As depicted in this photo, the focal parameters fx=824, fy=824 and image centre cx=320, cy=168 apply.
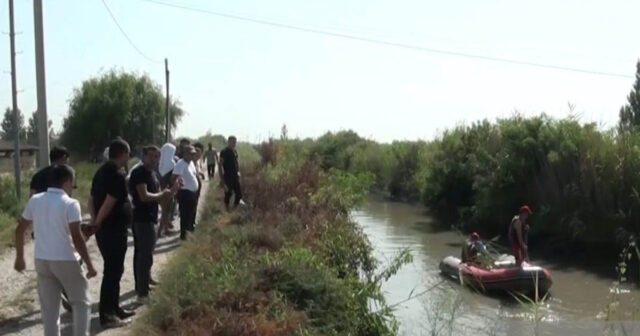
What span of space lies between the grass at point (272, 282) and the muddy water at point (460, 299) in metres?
0.94

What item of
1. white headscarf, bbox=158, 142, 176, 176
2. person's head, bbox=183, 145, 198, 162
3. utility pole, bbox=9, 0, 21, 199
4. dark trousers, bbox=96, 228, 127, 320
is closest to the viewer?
dark trousers, bbox=96, 228, 127, 320

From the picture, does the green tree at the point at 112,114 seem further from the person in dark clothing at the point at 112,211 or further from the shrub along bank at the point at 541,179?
the person in dark clothing at the point at 112,211

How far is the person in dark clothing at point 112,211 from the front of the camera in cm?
841

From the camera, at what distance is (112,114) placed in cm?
5916

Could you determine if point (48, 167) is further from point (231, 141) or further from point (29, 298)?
point (231, 141)

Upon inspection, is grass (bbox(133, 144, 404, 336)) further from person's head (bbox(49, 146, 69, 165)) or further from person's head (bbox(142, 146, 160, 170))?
person's head (bbox(49, 146, 69, 165))

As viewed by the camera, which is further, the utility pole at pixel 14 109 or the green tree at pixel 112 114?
the green tree at pixel 112 114

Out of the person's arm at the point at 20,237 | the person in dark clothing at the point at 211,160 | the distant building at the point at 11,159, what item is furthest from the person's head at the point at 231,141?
the distant building at the point at 11,159

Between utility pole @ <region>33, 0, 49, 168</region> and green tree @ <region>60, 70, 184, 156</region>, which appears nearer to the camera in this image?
utility pole @ <region>33, 0, 49, 168</region>

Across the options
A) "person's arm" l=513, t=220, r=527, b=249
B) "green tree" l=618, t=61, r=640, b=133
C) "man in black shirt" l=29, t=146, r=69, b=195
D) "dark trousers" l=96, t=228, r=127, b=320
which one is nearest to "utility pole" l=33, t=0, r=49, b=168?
"man in black shirt" l=29, t=146, r=69, b=195

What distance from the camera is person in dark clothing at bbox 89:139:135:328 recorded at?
27.6 ft

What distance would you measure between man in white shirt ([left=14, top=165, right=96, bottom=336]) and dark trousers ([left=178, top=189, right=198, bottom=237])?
21.0ft

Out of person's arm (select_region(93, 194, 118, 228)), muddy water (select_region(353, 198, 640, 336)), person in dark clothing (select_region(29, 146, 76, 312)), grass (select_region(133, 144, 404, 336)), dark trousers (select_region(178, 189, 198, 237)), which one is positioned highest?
person in dark clothing (select_region(29, 146, 76, 312))

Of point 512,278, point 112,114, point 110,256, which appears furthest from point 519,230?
point 112,114
